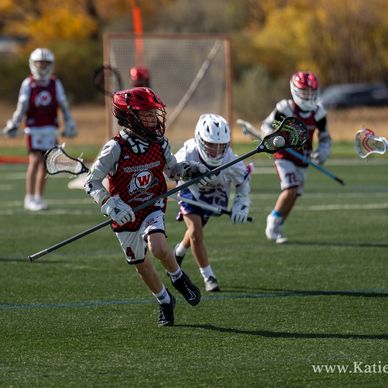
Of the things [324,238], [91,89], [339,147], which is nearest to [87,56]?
[91,89]

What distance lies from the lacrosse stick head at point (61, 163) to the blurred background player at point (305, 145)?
355cm

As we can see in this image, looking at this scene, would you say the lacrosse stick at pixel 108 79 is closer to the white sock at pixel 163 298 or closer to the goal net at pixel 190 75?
the goal net at pixel 190 75

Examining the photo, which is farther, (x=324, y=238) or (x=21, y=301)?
(x=324, y=238)

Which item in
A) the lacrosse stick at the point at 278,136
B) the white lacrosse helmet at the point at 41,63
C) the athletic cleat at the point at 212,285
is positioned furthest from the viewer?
the white lacrosse helmet at the point at 41,63

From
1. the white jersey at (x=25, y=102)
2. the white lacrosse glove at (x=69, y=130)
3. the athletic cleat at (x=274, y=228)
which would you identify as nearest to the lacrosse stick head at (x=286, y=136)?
the athletic cleat at (x=274, y=228)

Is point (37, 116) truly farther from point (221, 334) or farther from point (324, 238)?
point (221, 334)

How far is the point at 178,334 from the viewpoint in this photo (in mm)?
7012

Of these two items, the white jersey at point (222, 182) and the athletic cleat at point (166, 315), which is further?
the white jersey at point (222, 182)

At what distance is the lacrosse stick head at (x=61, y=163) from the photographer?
7719 millimetres

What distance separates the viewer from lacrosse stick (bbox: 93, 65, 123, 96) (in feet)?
52.9

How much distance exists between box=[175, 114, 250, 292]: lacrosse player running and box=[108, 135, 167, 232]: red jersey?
0.69 meters

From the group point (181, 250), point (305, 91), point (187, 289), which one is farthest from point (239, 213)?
point (305, 91)

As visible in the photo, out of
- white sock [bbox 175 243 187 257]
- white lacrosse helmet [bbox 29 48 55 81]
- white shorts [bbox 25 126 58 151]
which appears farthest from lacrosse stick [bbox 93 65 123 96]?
white sock [bbox 175 243 187 257]

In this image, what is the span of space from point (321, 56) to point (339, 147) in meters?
20.6
